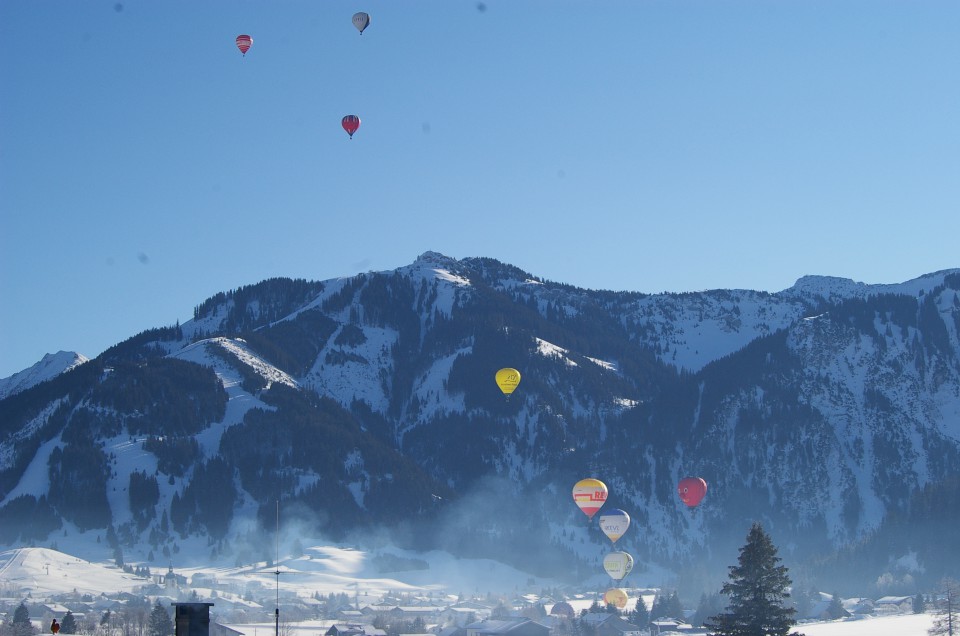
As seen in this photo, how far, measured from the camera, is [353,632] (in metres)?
190

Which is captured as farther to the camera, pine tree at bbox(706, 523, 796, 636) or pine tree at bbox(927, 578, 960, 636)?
pine tree at bbox(927, 578, 960, 636)

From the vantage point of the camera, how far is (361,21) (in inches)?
5507

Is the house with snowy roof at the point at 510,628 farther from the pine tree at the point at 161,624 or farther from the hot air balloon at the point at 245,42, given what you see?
the hot air balloon at the point at 245,42

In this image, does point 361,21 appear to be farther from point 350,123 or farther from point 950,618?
point 950,618

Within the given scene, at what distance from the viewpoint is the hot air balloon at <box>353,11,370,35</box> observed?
139 metres

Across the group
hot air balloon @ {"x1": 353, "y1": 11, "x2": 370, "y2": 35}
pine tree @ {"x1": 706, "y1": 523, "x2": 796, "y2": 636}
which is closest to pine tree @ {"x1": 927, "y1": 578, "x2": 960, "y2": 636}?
pine tree @ {"x1": 706, "y1": 523, "x2": 796, "y2": 636}

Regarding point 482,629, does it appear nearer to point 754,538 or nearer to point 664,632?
point 664,632

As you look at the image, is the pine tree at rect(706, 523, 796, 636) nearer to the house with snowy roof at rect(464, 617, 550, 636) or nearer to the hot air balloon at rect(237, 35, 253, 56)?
the hot air balloon at rect(237, 35, 253, 56)

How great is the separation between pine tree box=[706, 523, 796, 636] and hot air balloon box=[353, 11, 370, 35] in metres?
77.0

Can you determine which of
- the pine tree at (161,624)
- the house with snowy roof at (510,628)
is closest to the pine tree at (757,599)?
the pine tree at (161,624)

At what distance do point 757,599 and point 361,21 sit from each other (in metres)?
79.0

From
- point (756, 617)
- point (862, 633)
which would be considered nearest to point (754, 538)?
point (756, 617)

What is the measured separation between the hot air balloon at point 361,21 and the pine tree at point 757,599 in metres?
77.0

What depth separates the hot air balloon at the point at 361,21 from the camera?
139375 millimetres
